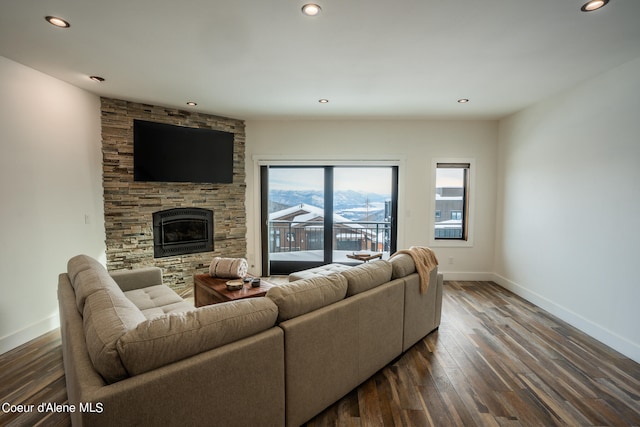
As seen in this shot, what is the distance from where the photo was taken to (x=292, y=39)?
7.68ft

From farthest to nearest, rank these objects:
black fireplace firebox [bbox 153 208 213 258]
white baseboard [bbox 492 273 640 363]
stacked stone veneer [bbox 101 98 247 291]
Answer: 1. black fireplace firebox [bbox 153 208 213 258]
2. stacked stone veneer [bbox 101 98 247 291]
3. white baseboard [bbox 492 273 640 363]

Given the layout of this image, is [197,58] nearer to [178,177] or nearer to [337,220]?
[178,177]

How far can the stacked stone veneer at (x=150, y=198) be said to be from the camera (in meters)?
3.92

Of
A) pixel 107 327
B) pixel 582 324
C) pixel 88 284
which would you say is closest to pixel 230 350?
pixel 107 327

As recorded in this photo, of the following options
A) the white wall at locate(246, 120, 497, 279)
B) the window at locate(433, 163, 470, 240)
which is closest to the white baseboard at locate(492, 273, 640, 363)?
the white wall at locate(246, 120, 497, 279)

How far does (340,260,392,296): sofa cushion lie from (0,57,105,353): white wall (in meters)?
3.18

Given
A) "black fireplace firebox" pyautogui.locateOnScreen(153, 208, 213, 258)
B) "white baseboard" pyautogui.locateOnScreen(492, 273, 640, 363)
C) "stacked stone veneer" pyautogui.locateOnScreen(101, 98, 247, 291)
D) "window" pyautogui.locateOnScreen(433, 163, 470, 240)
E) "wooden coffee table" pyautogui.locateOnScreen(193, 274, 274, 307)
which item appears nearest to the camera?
"white baseboard" pyautogui.locateOnScreen(492, 273, 640, 363)

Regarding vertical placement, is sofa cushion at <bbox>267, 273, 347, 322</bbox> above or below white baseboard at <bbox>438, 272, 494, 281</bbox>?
above

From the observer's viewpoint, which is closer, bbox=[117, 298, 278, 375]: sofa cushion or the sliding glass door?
bbox=[117, 298, 278, 375]: sofa cushion

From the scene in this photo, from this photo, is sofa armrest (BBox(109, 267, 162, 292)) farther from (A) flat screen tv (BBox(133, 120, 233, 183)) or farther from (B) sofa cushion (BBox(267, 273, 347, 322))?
(B) sofa cushion (BBox(267, 273, 347, 322))

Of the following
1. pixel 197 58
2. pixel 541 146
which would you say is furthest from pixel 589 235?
pixel 197 58

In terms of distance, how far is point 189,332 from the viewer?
4.37ft

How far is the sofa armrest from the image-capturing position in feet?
9.73

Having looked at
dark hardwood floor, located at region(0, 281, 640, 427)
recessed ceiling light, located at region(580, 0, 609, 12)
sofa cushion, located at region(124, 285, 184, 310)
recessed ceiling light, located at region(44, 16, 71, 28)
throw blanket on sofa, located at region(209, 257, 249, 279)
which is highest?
recessed ceiling light, located at region(44, 16, 71, 28)
